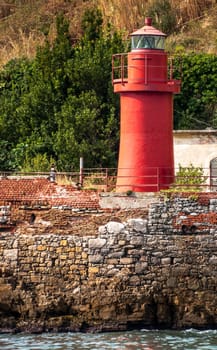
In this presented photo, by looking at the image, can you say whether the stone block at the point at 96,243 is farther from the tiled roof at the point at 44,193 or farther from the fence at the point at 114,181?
the fence at the point at 114,181

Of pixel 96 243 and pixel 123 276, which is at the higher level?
pixel 96 243

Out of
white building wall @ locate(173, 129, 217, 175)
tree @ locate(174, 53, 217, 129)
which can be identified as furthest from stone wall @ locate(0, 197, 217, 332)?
tree @ locate(174, 53, 217, 129)

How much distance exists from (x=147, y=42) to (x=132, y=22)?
1210cm

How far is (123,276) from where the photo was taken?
32.4 m

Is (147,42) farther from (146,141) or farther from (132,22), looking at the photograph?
(132,22)

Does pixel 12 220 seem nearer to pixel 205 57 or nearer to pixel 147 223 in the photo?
pixel 147 223

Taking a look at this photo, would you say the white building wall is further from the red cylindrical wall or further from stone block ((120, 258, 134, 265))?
stone block ((120, 258, 134, 265))

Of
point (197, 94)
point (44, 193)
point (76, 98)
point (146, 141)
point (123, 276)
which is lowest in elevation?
point (123, 276)

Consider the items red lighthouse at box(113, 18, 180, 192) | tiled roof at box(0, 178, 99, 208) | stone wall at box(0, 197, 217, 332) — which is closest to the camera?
stone wall at box(0, 197, 217, 332)

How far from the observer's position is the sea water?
3066cm

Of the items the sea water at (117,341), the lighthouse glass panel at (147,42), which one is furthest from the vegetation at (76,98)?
the sea water at (117,341)

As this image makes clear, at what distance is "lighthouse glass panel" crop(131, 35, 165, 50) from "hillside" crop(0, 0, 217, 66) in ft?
29.1

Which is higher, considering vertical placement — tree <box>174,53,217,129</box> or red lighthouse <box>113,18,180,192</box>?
tree <box>174,53,217,129</box>

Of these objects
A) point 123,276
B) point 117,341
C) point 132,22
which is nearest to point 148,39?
point 123,276
